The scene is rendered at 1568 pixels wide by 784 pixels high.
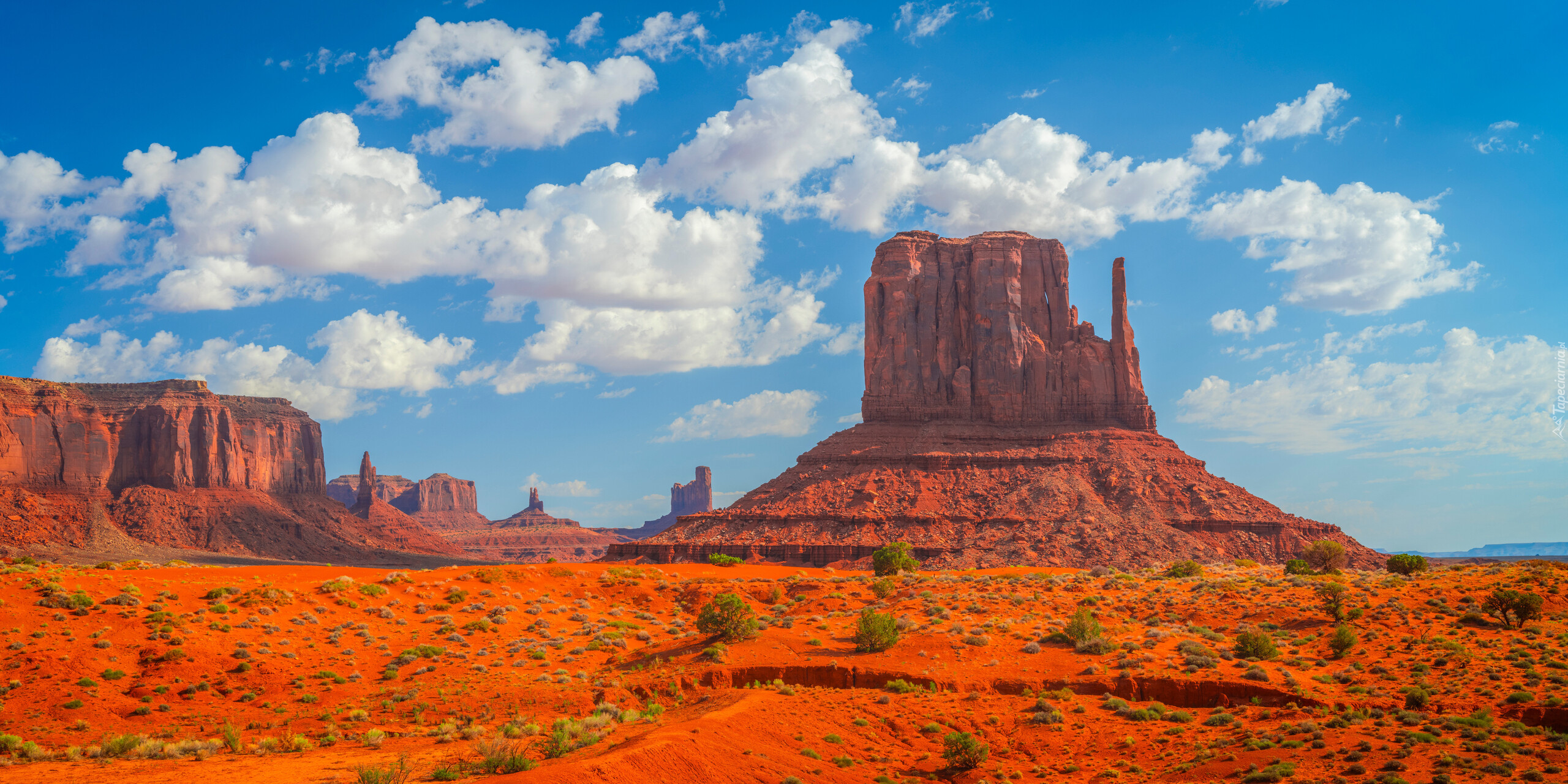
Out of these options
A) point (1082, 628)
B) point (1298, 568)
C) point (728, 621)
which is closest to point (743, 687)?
point (728, 621)

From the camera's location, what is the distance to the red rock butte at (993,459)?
8750 cm

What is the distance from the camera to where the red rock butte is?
3445 inches

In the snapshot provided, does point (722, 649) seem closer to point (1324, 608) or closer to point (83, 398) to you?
point (1324, 608)

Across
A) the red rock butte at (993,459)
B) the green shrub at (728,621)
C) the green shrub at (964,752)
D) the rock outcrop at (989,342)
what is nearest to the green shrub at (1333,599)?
the green shrub at (964,752)

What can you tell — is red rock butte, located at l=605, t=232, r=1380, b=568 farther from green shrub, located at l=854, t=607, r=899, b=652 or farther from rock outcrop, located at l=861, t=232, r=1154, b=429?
green shrub, located at l=854, t=607, r=899, b=652

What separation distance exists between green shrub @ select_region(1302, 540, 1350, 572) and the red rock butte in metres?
19.2

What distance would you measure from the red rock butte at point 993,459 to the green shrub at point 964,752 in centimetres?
5479

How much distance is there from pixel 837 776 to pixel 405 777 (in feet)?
32.9

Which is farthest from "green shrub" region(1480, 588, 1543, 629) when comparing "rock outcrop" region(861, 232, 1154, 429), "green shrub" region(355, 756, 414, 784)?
"rock outcrop" region(861, 232, 1154, 429)

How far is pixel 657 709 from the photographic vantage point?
3038cm

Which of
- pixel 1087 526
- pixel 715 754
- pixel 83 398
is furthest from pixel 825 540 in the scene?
pixel 83 398

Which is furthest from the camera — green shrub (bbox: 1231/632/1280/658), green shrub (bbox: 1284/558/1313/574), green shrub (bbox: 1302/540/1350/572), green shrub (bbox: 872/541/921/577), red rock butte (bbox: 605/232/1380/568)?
red rock butte (bbox: 605/232/1380/568)

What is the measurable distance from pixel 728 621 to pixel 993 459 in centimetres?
6787

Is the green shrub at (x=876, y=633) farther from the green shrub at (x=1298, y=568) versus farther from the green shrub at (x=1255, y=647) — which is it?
the green shrub at (x=1298, y=568)
